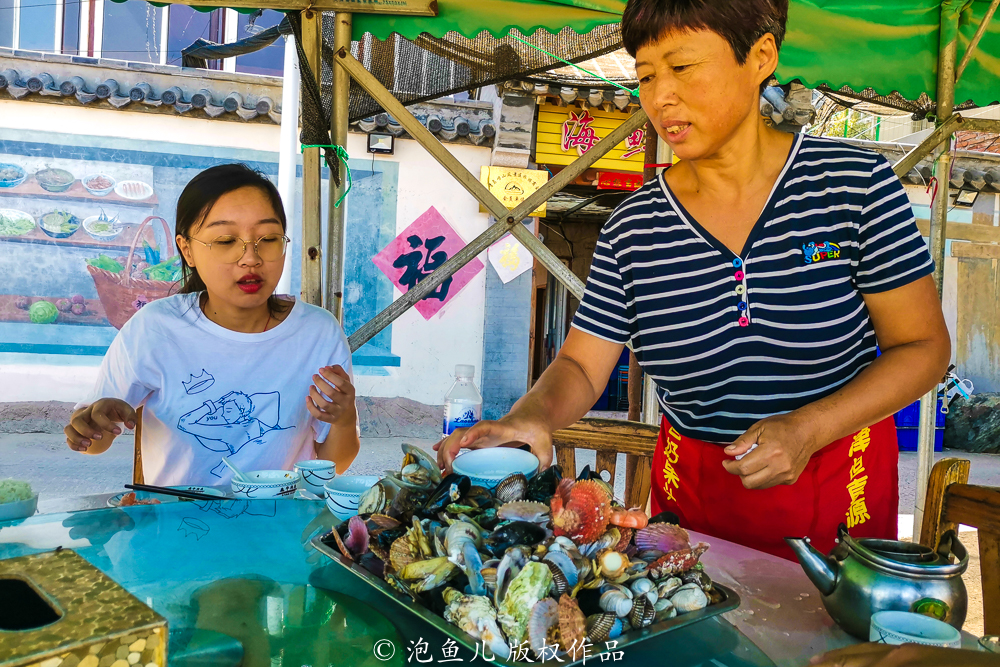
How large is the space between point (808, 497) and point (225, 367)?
172 cm

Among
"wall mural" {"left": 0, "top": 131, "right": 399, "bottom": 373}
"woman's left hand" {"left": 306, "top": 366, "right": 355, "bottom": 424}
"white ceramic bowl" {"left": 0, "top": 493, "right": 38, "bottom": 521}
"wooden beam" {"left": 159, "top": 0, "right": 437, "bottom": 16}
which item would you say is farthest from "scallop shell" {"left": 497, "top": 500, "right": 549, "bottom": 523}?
"wall mural" {"left": 0, "top": 131, "right": 399, "bottom": 373}

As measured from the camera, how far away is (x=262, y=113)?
7.80m

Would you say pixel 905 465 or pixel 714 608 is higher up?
pixel 714 608

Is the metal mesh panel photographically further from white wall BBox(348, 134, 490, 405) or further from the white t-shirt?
white wall BBox(348, 134, 490, 405)

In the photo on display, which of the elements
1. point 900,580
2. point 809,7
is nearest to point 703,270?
point 900,580

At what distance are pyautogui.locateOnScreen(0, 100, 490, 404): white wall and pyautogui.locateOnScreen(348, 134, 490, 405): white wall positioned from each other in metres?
0.01

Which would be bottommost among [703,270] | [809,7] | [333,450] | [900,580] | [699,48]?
[333,450]

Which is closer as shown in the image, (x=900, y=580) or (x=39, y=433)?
(x=900, y=580)

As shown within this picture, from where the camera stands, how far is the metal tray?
33.6 inches

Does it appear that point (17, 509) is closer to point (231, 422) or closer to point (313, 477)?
point (313, 477)

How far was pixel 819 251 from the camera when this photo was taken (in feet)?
5.24

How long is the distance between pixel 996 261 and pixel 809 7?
865cm

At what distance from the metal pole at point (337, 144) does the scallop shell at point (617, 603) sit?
2.33m

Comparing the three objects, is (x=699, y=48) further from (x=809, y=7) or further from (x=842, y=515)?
(x=809, y=7)
